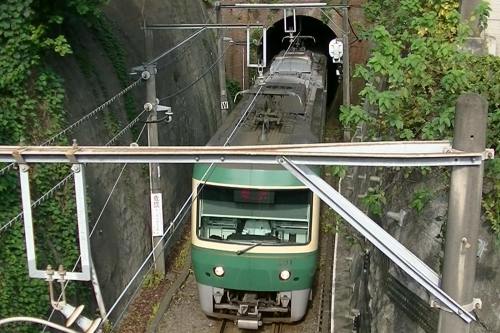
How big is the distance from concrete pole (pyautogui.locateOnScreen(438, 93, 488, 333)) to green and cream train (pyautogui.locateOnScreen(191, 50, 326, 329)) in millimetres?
4938

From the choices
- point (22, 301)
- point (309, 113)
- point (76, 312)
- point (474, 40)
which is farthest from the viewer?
point (309, 113)

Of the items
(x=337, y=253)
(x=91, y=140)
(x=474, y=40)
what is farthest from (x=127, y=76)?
(x=474, y=40)

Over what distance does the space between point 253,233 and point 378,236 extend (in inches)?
210

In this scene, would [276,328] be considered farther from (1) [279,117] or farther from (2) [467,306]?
(2) [467,306]

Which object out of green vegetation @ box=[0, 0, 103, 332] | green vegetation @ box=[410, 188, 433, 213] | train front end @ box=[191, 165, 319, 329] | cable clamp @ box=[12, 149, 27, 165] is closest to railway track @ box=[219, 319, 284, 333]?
train front end @ box=[191, 165, 319, 329]

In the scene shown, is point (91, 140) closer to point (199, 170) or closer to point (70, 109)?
point (70, 109)

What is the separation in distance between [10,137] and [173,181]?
256 inches

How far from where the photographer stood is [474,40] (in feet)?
24.0

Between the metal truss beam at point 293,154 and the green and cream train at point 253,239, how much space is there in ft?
15.8

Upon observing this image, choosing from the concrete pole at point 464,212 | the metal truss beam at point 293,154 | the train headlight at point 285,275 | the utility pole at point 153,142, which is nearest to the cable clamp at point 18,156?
the metal truss beam at point 293,154

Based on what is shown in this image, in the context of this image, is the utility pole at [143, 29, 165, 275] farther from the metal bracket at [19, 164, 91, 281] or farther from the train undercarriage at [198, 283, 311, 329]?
the metal bracket at [19, 164, 91, 281]

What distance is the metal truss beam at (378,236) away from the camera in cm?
355

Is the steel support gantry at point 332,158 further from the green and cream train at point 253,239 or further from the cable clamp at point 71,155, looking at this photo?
the green and cream train at point 253,239

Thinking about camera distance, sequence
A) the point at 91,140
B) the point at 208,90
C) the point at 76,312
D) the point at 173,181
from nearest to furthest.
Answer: the point at 76,312
the point at 91,140
the point at 173,181
the point at 208,90
